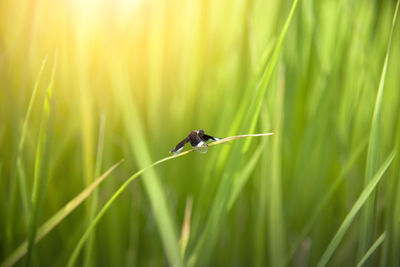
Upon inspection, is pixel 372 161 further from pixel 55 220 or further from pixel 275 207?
pixel 55 220

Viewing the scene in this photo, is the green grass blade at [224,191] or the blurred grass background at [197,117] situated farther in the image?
the blurred grass background at [197,117]

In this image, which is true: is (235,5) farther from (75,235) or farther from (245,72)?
(75,235)

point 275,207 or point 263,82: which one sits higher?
point 263,82

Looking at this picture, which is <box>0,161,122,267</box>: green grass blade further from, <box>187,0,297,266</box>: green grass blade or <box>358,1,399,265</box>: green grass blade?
<box>358,1,399,265</box>: green grass blade

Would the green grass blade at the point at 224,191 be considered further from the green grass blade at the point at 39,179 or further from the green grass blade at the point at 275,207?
the green grass blade at the point at 39,179

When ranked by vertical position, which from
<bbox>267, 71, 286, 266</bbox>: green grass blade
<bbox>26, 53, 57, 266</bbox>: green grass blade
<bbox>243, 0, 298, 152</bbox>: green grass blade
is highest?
<bbox>243, 0, 298, 152</bbox>: green grass blade

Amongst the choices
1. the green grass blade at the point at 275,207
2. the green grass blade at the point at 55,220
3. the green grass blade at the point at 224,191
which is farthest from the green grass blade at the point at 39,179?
the green grass blade at the point at 275,207

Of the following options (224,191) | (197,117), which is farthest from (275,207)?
(197,117)

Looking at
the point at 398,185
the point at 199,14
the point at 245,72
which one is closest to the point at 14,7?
the point at 199,14

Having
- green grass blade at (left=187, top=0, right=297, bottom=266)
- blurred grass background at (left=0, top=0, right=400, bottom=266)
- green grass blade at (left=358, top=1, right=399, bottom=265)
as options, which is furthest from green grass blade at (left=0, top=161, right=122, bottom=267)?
green grass blade at (left=358, top=1, right=399, bottom=265)
